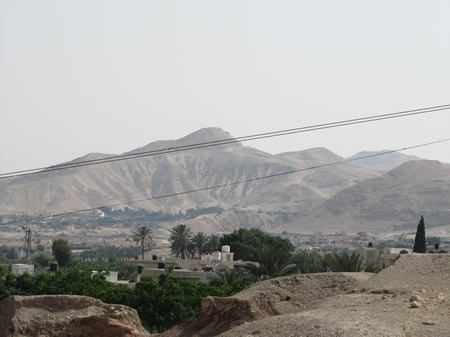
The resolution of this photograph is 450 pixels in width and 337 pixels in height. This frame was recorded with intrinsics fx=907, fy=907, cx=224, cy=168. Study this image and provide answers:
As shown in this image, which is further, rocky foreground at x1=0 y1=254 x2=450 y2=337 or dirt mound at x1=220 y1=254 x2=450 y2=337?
rocky foreground at x1=0 y1=254 x2=450 y2=337

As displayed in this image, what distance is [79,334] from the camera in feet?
56.4

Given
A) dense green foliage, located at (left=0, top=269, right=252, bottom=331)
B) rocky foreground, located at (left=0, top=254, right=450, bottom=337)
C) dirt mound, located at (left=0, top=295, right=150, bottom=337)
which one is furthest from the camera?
dense green foliage, located at (left=0, top=269, right=252, bottom=331)

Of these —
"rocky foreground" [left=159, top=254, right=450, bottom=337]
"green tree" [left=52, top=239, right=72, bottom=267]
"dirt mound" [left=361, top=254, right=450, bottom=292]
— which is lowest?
"green tree" [left=52, top=239, right=72, bottom=267]

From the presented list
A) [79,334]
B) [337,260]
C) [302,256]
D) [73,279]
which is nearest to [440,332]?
[79,334]

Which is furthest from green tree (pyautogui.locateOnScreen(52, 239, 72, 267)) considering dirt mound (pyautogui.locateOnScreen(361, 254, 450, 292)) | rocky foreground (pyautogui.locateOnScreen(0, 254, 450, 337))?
dirt mound (pyautogui.locateOnScreen(361, 254, 450, 292))

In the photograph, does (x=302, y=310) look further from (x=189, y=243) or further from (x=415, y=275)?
(x=189, y=243)

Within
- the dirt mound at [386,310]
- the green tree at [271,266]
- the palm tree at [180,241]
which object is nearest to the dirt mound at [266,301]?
the dirt mound at [386,310]

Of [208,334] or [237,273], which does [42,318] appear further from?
[237,273]

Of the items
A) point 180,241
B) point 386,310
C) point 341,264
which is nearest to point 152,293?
point 341,264

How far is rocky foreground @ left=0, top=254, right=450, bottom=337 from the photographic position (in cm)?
1195

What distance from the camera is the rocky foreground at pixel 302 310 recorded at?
11.9m

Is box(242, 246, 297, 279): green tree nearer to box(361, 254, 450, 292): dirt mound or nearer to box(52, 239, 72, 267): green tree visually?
box(361, 254, 450, 292): dirt mound

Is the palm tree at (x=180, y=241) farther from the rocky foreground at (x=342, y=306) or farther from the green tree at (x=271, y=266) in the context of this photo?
the rocky foreground at (x=342, y=306)

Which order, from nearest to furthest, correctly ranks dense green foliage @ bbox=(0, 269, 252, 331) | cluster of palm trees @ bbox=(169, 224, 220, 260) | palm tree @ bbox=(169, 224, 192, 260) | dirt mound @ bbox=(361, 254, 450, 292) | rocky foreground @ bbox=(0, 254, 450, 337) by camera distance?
rocky foreground @ bbox=(0, 254, 450, 337), dirt mound @ bbox=(361, 254, 450, 292), dense green foliage @ bbox=(0, 269, 252, 331), cluster of palm trees @ bbox=(169, 224, 220, 260), palm tree @ bbox=(169, 224, 192, 260)
